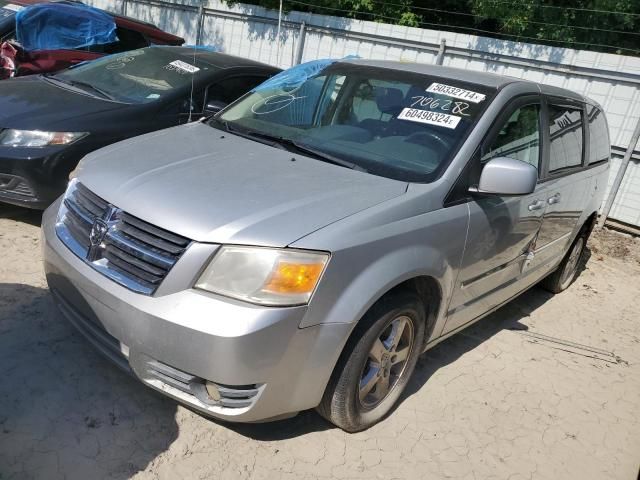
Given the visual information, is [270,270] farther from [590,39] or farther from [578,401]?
[590,39]

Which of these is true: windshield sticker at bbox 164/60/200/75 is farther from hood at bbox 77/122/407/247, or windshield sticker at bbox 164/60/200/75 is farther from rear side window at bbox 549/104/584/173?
rear side window at bbox 549/104/584/173

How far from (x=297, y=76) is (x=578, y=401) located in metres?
2.85

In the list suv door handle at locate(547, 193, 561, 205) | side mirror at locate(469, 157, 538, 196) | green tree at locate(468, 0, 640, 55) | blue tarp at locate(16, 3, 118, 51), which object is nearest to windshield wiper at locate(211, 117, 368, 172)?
side mirror at locate(469, 157, 538, 196)

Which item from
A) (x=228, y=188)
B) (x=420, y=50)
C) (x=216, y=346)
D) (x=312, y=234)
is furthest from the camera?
(x=420, y=50)

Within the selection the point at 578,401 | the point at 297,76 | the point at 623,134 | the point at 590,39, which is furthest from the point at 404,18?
the point at 578,401

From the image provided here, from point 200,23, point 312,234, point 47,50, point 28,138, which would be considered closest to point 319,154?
point 312,234

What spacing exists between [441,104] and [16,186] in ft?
10.1

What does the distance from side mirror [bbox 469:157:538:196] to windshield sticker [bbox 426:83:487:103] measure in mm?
495

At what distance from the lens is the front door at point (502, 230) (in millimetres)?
3160

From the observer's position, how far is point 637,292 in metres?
5.91

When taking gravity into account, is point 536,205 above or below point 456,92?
below

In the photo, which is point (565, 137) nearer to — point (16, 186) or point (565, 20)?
point (16, 186)

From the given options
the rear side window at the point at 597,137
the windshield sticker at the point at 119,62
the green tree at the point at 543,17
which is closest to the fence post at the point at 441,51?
the green tree at the point at 543,17

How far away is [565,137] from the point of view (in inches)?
163
